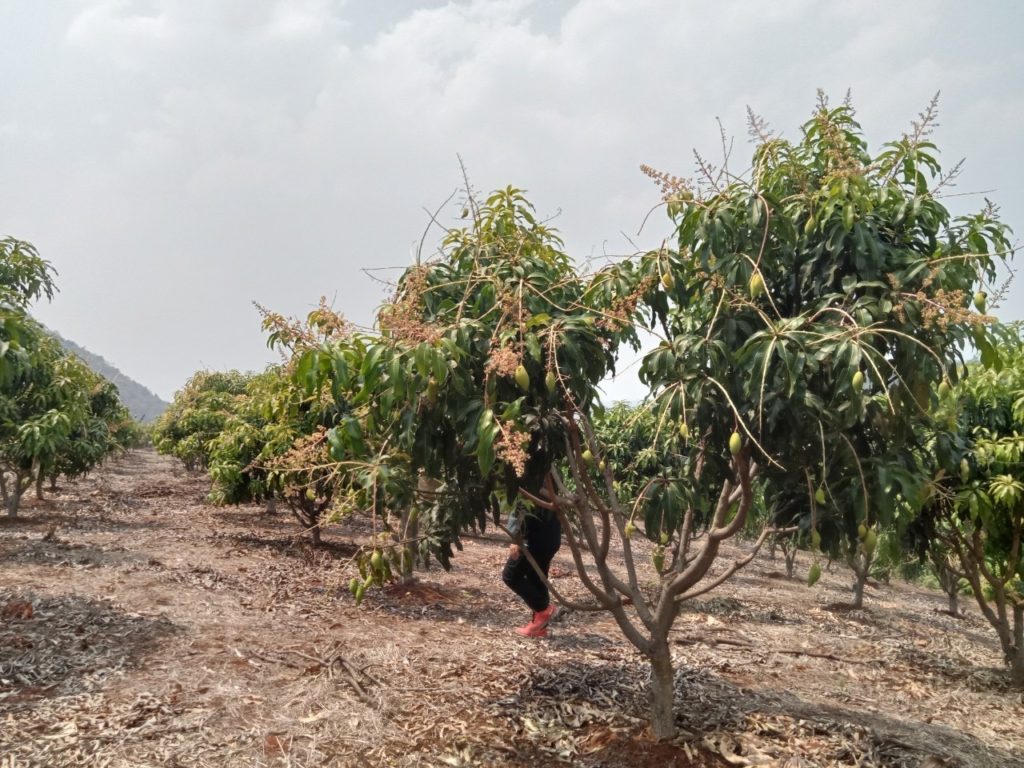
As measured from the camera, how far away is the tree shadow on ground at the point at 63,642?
3.93 meters

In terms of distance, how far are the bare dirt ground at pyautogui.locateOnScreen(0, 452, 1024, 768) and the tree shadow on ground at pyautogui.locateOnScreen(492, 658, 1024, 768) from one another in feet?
0.05

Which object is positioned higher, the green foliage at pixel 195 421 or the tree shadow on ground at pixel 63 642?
the green foliage at pixel 195 421

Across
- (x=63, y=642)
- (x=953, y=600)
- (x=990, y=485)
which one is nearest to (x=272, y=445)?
(x=63, y=642)

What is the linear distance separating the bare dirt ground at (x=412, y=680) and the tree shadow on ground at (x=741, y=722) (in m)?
0.02

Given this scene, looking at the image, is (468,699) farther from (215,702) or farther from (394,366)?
(394,366)

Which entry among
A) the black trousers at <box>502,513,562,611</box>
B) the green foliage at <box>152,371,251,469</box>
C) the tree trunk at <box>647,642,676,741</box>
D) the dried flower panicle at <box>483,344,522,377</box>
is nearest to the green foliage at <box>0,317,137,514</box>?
the green foliage at <box>152,371,251,469</box>

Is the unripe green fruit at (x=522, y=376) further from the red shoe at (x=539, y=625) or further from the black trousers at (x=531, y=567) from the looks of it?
the red shoe at (x=539, y=625)

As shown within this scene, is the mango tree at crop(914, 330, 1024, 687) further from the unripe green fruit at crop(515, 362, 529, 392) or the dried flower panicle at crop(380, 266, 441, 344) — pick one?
the dried flower panicle at crop(380, 266, 441, 344)

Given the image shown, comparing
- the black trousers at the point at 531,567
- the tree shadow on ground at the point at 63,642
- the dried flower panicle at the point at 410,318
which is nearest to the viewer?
the dried flower panicle at the point at 410,318

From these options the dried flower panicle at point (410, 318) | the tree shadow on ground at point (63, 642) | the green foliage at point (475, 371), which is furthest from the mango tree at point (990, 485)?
the tree shadow on ground at point (63, 642)

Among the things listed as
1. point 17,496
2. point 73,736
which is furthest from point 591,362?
point 17,496

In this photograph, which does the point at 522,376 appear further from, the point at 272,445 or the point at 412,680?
the point at 272,445

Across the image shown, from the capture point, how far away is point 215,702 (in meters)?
3.80

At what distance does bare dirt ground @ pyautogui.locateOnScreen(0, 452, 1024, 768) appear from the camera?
341 centimetres
